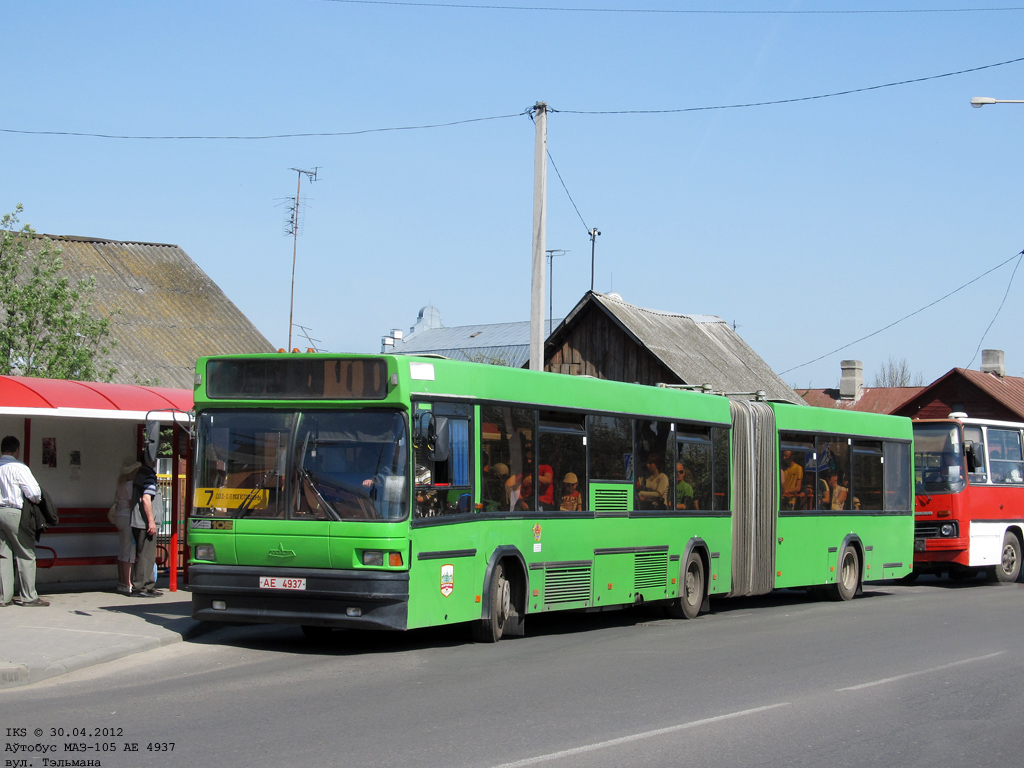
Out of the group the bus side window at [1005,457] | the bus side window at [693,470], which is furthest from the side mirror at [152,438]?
the bus side window at [1005,457]

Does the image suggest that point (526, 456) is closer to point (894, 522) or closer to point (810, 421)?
point (810, 421)

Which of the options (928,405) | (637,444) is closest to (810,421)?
(637,444)

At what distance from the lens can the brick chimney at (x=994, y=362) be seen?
60409mm

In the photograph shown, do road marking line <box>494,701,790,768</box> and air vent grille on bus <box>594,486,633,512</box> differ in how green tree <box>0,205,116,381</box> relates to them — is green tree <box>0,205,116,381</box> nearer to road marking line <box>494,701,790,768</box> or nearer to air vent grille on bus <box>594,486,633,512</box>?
air vent grille on bus <box>594,486,633,512</box>

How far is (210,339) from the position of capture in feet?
113

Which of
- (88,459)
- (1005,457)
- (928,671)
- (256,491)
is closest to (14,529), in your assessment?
(88,459)

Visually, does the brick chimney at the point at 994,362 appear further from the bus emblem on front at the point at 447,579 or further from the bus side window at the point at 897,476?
the bus emblem on front at the point at 447,579

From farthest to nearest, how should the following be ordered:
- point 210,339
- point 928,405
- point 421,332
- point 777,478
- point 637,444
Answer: point 421,332 < point 928,405 < point 210,339 < point 777,478 < point 637,444

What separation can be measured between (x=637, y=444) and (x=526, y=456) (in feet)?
8.42

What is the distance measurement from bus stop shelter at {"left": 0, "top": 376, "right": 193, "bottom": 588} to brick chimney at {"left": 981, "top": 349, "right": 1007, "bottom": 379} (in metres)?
52.4

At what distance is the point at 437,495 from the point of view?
11258 millimetres

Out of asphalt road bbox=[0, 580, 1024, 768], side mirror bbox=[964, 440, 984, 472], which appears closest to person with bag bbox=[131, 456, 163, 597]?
asphalt road bbox=[0, 580, 1024, 768]

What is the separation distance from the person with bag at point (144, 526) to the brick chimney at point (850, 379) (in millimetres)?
59066

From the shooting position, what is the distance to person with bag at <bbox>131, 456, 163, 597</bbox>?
14477 mm
